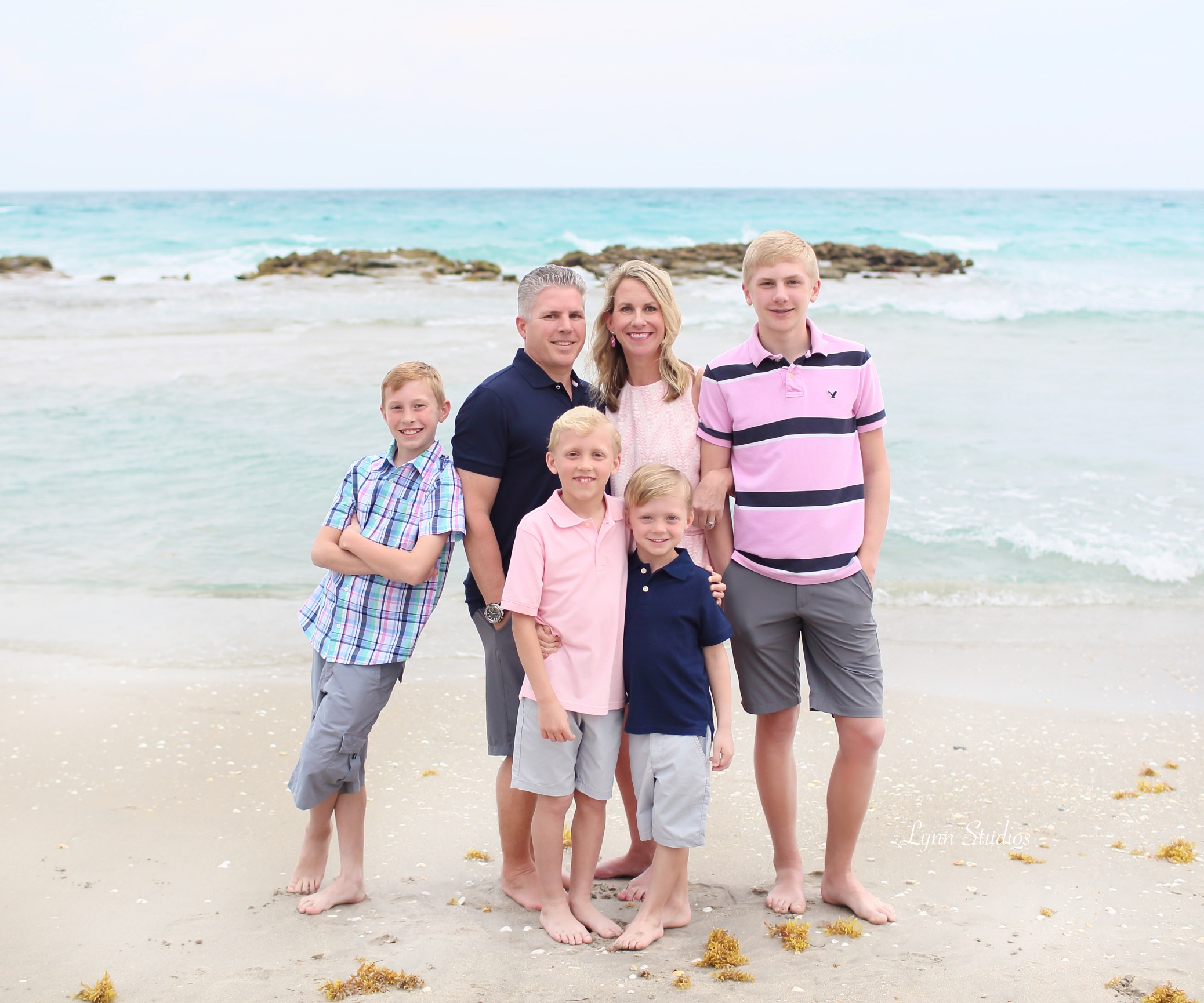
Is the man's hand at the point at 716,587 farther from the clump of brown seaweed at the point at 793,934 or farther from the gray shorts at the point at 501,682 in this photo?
the clump of brown seaweed at the point at 793,934

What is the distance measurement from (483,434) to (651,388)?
58 cm

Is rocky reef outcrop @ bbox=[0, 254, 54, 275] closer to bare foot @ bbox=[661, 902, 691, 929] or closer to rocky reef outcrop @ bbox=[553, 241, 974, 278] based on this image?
rocky reef outcrop @ bbox=[553, 241, 974, 278]

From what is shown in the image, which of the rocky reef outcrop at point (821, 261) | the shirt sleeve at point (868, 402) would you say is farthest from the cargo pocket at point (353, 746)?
the rocky reef outcrop at point (821, 261)

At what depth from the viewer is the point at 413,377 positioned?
322 cm

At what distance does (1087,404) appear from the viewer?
1170 centimetres

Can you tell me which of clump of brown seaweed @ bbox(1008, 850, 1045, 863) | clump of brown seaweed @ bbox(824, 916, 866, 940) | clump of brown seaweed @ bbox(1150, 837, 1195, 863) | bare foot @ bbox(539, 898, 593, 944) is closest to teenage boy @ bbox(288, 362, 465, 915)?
bare foot @ bbox(539, 898, 593, 944)

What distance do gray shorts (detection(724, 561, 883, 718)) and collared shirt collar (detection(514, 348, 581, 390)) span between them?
2.76 feet

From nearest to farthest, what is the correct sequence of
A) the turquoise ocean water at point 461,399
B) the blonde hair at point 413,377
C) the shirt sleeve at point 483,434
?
the shirt sleeve at point 483,434, the blonde hair at point 413,377, the turquoise ocean water at point 461,399

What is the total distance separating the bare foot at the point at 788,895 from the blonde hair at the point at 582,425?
5.14 ft

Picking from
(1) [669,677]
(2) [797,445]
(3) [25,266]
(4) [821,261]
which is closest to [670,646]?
(1) [669,677]

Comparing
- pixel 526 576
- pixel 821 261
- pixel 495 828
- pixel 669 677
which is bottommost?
pixel 495 828

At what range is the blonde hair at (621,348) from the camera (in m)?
3.14

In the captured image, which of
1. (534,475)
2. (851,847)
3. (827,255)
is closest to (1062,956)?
(851,847)

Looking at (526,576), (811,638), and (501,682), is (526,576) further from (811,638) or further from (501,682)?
(811,638)
